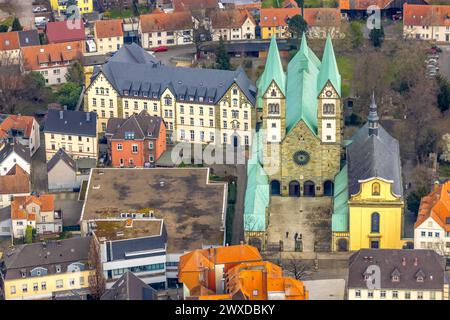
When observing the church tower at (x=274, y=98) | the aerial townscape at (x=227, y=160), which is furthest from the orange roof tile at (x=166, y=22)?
the church tower at (x=274, y=98)

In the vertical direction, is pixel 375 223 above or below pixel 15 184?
below

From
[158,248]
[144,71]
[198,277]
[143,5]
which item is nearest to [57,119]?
[144,71]

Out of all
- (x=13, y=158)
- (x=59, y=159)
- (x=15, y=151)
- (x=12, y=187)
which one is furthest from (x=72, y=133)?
(x=12, y=187)

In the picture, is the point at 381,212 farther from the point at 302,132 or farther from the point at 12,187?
the point at 12,187

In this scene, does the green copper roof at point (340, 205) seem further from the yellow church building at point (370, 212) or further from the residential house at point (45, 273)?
the residential house at point (45, 273)

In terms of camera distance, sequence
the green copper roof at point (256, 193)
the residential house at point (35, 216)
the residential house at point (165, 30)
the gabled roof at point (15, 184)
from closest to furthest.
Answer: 1. the green copper roof at point (256, 193)
2. the residential house at point (35, 216)
3. the gabled roof at point (15, 184)
4. the residential house at point (165, 30)
